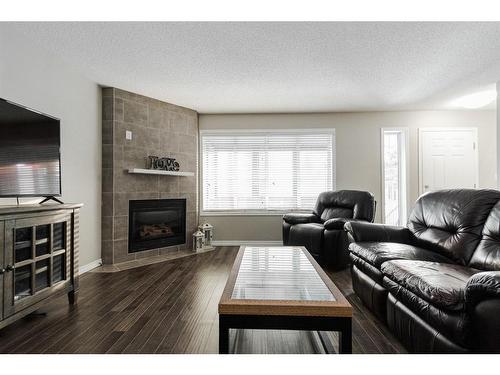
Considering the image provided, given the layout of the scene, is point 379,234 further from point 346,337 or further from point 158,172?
point 158,172

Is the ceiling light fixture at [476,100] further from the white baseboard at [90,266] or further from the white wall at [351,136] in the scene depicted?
the white baseboard at [90,266]

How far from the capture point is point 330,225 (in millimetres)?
3729

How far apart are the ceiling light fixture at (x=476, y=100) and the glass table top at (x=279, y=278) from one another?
12.8 ft

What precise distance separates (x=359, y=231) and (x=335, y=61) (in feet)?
6.04

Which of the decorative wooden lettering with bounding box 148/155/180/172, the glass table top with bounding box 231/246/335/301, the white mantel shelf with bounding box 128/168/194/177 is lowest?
the glass table top with bounding box 231/246/335/301

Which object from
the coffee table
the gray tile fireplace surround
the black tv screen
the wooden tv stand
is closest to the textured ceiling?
the gray tile fireplace surround

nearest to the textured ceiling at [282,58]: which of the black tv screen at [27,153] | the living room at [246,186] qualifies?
the living room at [246,186]

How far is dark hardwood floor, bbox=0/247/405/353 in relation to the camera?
183 centimetres

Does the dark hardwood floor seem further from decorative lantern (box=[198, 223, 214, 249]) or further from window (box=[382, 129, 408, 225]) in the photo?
window (box=[382, 129, 408, 225])

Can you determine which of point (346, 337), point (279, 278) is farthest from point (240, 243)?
point (346, 337)

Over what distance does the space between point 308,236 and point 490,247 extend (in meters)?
2.19

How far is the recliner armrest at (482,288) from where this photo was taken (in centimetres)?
126

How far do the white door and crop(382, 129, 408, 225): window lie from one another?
0.29 metres
